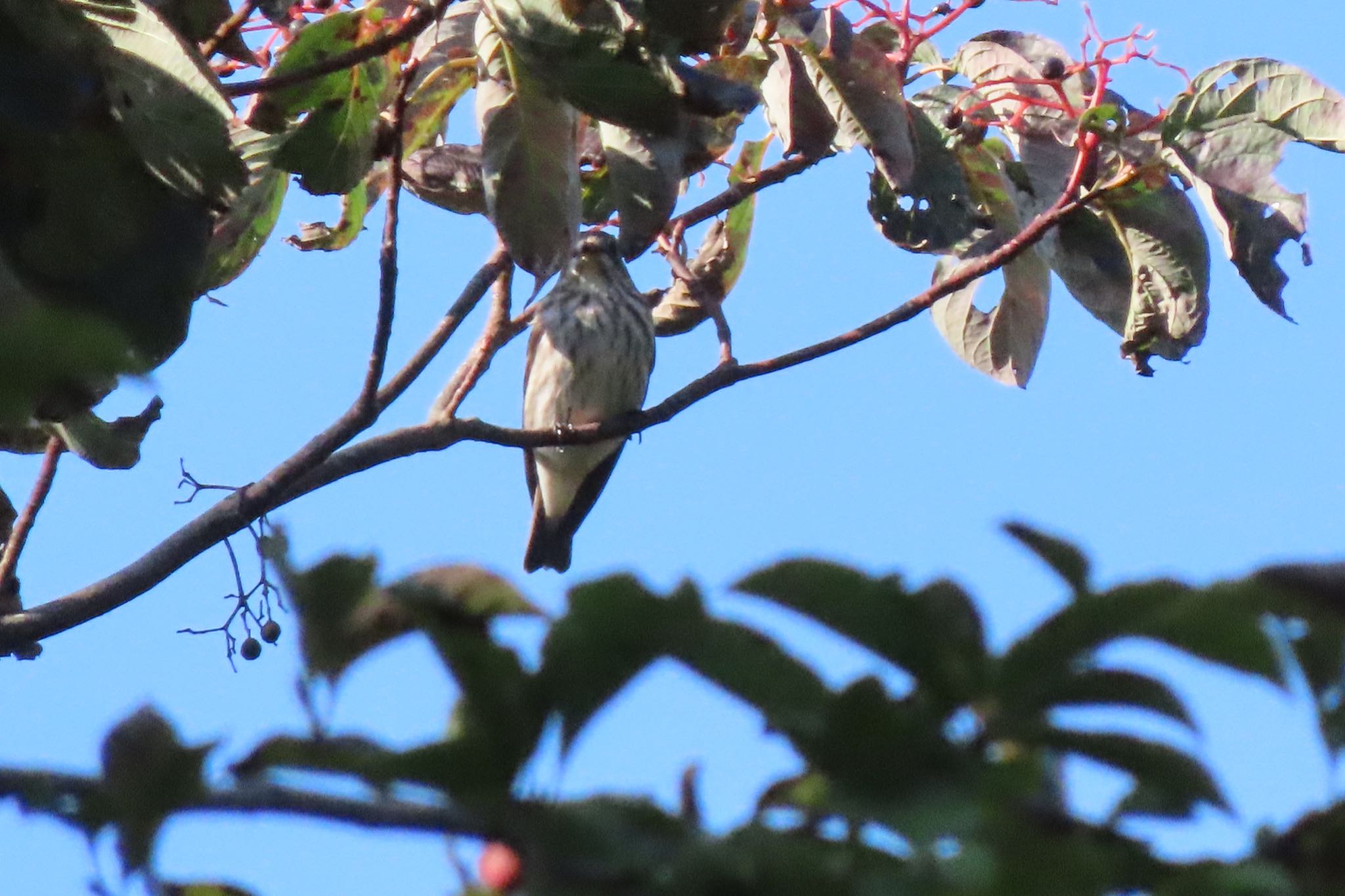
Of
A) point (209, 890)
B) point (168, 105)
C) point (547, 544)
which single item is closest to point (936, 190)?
point (168, 105)

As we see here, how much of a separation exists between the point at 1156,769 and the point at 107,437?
2.71 m

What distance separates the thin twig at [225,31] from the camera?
3025 mm

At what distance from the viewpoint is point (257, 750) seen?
1.14 metres

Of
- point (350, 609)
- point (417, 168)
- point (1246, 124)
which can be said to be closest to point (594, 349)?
point (417, 168)

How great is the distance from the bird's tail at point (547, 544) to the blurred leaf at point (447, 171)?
14.4ft

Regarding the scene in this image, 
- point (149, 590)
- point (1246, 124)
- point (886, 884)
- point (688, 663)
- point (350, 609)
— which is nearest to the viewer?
point (886, 884)

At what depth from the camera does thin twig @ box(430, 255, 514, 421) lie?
3.56m

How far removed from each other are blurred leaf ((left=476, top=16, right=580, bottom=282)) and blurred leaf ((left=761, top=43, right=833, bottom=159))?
19.0 inches

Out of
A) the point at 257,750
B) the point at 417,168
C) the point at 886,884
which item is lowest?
the point at 886,884

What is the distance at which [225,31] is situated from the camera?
10.2 ft

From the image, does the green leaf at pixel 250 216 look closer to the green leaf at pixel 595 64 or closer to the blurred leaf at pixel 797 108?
the green leaf at pixel 595 64

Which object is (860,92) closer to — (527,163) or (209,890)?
(527,163)

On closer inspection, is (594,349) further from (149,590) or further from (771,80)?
(149,590)

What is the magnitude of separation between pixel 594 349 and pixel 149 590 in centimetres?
472
